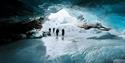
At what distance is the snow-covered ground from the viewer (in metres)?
6.41

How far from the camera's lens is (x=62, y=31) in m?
8.91

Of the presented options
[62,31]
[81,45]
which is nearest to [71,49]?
[81,45]

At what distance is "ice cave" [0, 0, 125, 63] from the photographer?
652 cm

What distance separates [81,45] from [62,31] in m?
1.77

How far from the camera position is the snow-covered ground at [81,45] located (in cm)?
641

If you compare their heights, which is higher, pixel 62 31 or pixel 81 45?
pixel 62 31

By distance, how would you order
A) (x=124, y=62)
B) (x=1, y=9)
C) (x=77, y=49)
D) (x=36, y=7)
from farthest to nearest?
(x=36, y=7)
(x=1, y=9)
(x=77, y=49)
(x=124, y=62)

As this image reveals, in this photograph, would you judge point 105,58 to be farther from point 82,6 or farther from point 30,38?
point 82,6

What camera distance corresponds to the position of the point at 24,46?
7.43m

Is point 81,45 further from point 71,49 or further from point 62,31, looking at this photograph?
point 62,31

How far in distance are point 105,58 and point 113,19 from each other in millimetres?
2007

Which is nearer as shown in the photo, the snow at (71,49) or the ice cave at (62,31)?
the snow at (71,49)

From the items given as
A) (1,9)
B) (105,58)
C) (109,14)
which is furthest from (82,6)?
(105,58)

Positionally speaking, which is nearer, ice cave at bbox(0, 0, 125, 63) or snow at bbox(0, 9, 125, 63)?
snow at bbox(0, 9, 125, 63)
